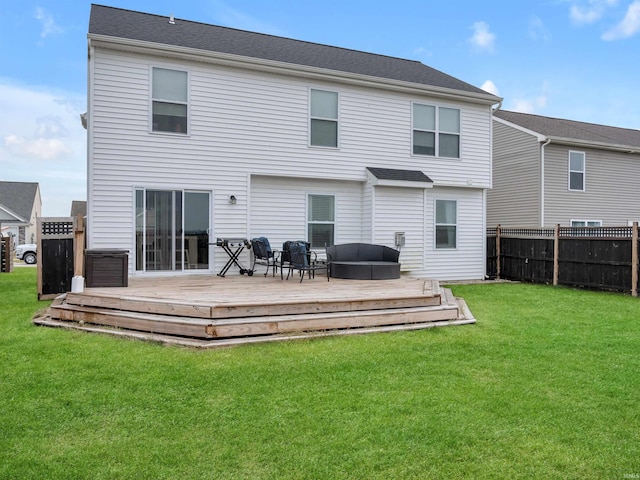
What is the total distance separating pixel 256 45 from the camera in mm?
11430

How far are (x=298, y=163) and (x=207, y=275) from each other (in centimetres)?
321

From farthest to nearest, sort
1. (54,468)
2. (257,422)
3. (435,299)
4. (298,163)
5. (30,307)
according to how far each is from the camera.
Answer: (298,163)
(30,307)
(435,299)
(257,422)
(54,468)

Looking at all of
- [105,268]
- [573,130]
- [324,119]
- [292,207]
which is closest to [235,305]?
[105,268]

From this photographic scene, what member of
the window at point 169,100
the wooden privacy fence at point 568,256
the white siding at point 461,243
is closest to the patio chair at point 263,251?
the window at point 169,100

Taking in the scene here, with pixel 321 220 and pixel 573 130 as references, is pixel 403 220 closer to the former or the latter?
pixel 321 220

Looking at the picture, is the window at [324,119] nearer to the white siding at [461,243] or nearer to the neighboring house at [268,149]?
the neighboring house at [268,149]

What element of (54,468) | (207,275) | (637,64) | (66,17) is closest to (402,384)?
(54,468)

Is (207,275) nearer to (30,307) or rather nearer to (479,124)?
(30,307)

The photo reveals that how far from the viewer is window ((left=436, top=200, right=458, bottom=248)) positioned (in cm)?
1224

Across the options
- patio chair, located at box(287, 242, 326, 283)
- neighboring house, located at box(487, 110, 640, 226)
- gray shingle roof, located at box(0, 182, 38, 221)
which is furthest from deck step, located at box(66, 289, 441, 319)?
gray shingle roof, located at box(0, 182, 38, 221)

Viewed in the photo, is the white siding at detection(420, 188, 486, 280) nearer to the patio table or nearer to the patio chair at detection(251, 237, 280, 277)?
the patio chair at detection(251, 237, 280, 277)

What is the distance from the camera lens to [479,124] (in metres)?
12.6

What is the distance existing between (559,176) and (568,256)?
5606 millimetres

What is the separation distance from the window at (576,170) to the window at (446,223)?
6.41 meters
